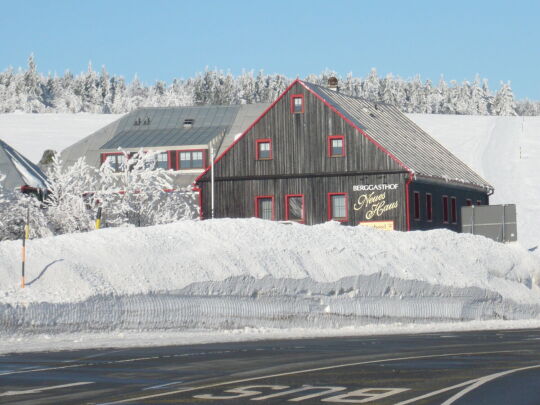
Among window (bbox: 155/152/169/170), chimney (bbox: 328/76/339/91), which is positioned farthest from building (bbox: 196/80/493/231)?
window (bbox: 155/152/169/170)

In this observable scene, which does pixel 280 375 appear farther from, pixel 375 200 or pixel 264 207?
pixel 264 207

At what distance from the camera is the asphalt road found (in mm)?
12625

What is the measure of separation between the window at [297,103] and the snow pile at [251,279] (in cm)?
1701

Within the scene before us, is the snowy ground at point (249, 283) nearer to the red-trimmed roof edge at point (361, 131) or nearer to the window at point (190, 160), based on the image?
the red-trimmed roof edge at point (361, 131)

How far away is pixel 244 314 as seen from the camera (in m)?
30.9

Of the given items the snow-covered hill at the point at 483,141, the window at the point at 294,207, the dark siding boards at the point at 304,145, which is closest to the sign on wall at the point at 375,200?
the dark siding boards at the point at 304,145

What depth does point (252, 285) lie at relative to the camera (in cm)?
3162

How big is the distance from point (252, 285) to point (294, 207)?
25.7 metres

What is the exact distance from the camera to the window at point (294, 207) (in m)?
56.9

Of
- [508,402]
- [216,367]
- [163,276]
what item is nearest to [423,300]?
[163,276]

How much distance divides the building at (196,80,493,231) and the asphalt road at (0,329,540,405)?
109 feet

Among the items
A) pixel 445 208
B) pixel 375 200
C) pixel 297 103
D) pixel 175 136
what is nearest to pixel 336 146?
pixel 297 103

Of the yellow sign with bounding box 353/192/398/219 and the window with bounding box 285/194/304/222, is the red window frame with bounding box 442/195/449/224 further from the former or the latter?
the window with bounding box 285/194/304/222

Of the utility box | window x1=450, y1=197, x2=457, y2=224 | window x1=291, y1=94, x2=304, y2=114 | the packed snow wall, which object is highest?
window x1=291, y1=94, x2=304, y2=114
